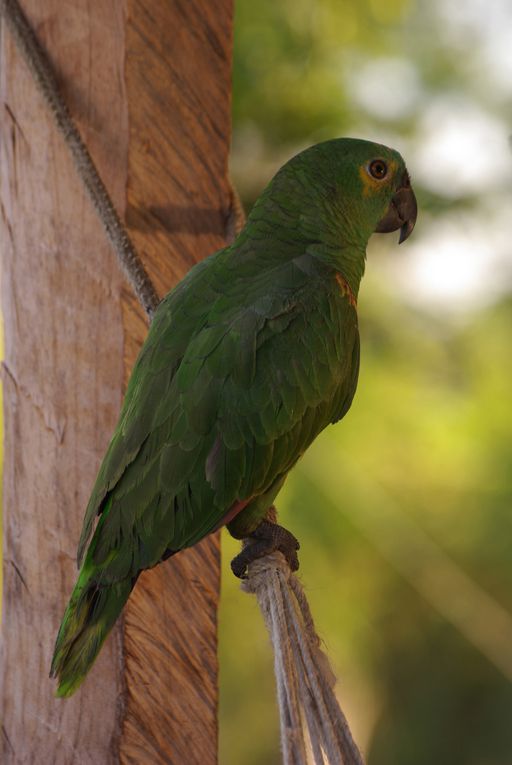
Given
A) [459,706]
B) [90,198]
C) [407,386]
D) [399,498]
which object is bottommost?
[459,706]

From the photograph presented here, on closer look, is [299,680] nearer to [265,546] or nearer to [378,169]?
[265,546]

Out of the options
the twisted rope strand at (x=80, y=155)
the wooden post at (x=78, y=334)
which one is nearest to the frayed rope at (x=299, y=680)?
the wooden post at (x=78, y=334)

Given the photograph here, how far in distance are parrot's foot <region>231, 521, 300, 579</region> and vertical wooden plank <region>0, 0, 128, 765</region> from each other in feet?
0.56

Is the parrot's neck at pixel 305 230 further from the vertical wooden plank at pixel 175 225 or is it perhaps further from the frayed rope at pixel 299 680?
the frayed rope at pixel 299 680

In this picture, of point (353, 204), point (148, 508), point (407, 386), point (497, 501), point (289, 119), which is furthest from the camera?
point (497, 501)

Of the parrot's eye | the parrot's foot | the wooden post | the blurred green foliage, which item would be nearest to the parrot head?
the parrot's eye

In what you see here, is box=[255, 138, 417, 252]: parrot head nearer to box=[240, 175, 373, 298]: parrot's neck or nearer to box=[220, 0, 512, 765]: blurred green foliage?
box=[240, 175, 373, 298]: parrot's neck

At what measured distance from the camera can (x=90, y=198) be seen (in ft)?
2.94

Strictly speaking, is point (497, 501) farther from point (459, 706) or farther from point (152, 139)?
point (152, 139)

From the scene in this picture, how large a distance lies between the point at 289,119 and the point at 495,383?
1335mm

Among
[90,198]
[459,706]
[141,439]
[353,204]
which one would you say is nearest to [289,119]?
[353,204]

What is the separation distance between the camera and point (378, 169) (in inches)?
42.4

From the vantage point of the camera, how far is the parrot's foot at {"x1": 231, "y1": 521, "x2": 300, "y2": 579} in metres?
0.89

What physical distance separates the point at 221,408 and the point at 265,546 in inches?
6.3
